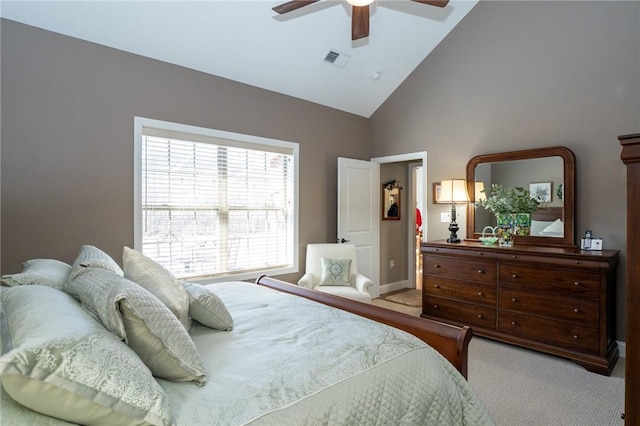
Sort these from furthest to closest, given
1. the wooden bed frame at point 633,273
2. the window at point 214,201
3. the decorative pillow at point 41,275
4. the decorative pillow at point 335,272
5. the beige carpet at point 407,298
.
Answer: the beige carpet at point 407,298
the decorative pillow at point 335,272
the window at point 214,201
the decorative pillow at point 41,275
the wooden bed frame at point 633,273

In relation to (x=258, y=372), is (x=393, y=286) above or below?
below

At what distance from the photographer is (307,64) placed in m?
3.98

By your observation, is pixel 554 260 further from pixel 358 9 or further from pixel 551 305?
pixel 358 9

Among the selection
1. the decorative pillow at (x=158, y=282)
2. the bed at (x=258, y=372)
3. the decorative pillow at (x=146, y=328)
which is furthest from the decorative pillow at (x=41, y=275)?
the decorative pillow at (x=146, y=328)

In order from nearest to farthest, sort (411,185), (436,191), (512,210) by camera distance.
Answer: (512,210) < (436,191) < (411,185)

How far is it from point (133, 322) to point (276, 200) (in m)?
3.12

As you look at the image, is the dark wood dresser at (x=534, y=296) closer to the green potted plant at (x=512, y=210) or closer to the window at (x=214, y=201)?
the green potted plant at (x=512, y=210)

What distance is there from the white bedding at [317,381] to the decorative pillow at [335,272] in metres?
2.08

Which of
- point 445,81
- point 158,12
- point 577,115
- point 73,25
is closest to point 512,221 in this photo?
point 577,115

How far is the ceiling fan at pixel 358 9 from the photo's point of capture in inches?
90.0

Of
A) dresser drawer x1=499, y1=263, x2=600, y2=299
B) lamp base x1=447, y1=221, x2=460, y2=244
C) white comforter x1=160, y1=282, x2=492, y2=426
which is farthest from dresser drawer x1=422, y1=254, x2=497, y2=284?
white comforter x1=160, y1=282, x2=492, y2=426

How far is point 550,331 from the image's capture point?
3.02 meters

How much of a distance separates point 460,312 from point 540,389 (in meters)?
1.16

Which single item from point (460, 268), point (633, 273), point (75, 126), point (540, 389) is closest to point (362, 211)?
point (460, 268)
